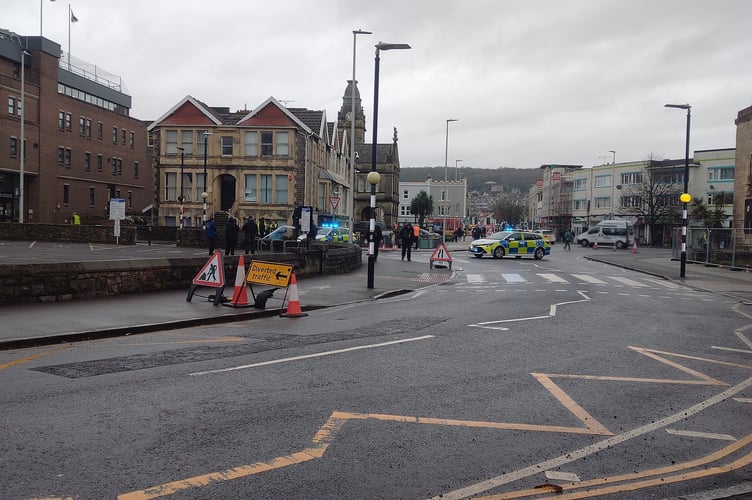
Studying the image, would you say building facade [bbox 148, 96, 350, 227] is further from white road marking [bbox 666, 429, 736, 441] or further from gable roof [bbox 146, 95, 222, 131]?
white road marking [bbox 666, 429, 736, 441]

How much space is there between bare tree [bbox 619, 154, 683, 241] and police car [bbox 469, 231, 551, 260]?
40.7 metres

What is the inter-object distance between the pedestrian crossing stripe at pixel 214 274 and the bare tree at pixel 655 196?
67.4 meters

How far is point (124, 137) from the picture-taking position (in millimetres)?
65188

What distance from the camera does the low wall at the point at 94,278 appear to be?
12922 mm

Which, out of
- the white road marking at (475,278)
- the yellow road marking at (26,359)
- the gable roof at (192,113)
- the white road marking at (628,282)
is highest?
the gable roof at (192,113)

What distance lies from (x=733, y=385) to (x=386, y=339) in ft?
15.8

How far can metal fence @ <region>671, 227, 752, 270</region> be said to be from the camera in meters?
30.6

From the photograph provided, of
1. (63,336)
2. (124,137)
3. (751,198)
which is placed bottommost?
(63,336)

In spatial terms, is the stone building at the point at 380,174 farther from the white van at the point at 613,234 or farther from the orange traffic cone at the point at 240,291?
the orange traffic cone at the point at 240,291

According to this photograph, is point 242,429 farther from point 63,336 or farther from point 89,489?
point 63,336

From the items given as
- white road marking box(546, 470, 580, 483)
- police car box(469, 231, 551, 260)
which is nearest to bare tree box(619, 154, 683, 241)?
police car box(469, 231, 551, 260)

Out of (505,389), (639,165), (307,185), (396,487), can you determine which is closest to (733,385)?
(505,389)

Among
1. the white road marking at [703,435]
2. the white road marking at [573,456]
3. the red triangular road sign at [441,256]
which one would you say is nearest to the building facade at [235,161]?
the red triangular road sign at [441,256]

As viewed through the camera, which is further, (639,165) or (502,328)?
(639,165)
